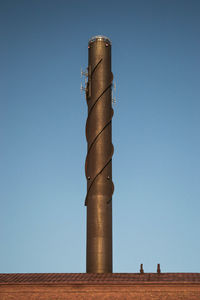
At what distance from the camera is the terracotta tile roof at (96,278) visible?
1294 inches

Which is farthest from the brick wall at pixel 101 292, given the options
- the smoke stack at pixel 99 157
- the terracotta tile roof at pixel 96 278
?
the smoke stack at pixel 99 157

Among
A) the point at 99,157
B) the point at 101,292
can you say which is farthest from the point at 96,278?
the point at 99,157

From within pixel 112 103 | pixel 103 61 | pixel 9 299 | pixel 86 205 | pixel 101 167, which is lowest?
pixel 9 299

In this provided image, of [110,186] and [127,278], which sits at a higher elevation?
[110,186]

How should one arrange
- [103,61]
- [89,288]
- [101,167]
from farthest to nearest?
[103,61] < [101,167] < [89,288]

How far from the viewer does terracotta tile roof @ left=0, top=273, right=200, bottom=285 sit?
32878 mm

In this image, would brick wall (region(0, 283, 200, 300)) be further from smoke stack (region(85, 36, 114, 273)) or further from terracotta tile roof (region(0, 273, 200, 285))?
smoke stack (region(85, 36, 114, 273))

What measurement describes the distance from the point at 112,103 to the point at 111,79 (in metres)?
2.20

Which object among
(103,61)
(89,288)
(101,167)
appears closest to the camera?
(89,288)

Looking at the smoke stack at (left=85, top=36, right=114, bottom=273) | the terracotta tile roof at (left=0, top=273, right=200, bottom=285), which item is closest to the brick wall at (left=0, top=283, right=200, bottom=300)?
the terracotta tile roof at (left=0, top=273, right=200, bottom=285)

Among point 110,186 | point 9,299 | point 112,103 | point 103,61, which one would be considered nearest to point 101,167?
point 110,186

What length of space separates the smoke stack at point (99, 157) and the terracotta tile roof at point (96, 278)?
14.3 ft

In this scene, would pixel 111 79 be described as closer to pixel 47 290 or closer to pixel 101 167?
pixel 101 167

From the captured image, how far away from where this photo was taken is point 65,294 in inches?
1297
